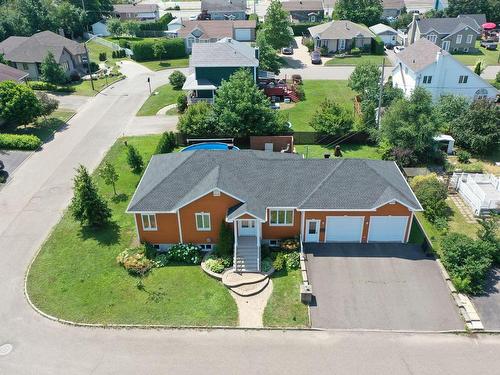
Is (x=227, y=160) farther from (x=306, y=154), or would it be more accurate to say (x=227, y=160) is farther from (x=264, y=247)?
(x=306, y=154)

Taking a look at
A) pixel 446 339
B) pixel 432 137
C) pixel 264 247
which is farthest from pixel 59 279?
pixel 432 137

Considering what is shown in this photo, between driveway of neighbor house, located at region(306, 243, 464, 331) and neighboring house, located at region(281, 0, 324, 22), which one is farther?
neighboring house, located at region(281, 0, 324, 22)

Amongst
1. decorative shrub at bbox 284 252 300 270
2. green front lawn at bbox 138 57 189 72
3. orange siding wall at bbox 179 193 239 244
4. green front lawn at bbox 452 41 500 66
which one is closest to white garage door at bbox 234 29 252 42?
green front lawn at bbox 138 57 189 72

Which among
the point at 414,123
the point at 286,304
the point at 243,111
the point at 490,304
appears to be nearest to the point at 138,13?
the point at 243,111

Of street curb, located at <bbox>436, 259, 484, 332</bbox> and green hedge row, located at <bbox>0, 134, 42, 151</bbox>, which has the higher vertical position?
green hedge row, located at <bbox>0, 134, 42, 151</bbox>

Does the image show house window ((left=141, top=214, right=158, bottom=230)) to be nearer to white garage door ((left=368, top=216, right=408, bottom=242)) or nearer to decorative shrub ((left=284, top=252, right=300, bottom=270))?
decorative shrub ((left=284, top=252, right=300, bottom=270))

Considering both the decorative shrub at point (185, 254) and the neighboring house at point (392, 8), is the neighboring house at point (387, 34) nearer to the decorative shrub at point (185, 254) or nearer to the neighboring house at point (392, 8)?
the neighboring house at point (392, 8)
